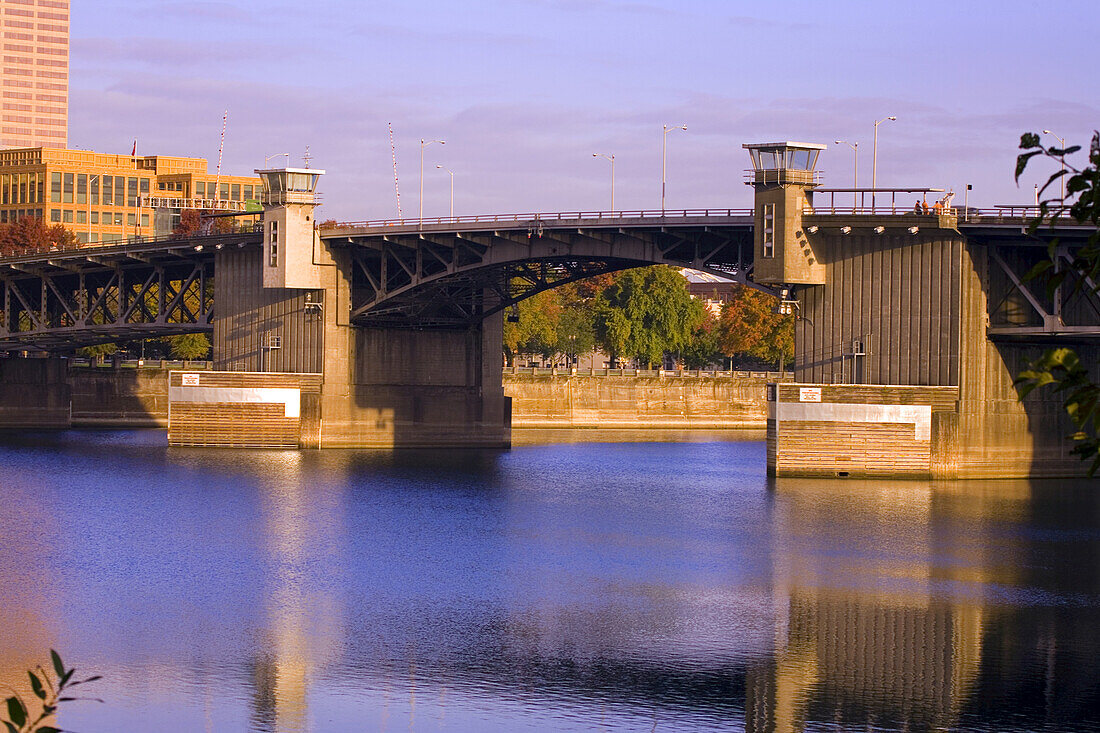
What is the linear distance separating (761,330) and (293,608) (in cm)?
10783

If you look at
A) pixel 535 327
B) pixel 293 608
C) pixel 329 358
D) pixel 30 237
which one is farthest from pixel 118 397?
pixel 293 608

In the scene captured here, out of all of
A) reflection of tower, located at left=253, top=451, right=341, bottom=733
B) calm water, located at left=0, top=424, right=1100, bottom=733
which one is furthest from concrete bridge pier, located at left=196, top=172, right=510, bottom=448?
reflection of tower, located at left=253, top=451, right=341, bottom=733

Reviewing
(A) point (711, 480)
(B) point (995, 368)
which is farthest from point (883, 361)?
(A) point (711, 480)

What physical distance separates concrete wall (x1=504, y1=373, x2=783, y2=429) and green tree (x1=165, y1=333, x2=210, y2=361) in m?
28.5

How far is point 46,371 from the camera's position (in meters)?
117

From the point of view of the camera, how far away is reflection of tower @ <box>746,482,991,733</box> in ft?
108

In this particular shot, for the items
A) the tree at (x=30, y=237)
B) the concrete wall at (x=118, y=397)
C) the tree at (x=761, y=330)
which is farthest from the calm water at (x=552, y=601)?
the tree at (x=30, y=237)

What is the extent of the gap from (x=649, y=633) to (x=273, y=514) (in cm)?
2895

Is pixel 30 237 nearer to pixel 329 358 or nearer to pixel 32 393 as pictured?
pixel 32 393

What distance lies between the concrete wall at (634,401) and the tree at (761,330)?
453 centimetres

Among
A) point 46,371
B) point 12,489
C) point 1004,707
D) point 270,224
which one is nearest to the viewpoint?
point 1004,707

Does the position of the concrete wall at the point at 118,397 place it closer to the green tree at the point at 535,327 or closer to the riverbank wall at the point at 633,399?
the riverbank wall at the point at 633,399

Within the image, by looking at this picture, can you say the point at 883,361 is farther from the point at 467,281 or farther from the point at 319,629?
the point at 319,629

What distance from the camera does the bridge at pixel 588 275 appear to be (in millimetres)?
73250
